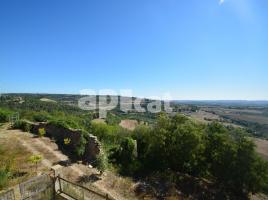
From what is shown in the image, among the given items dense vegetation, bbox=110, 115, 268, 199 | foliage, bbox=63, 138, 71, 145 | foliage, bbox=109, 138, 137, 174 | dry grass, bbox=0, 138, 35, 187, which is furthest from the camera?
dense vegetation, bbox=110, 115, 268, 199

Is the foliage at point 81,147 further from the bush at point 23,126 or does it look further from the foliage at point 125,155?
the bush at point 23,126

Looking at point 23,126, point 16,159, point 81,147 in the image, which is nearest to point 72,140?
point 81,147

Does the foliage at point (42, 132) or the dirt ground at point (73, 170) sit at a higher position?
the foliage at point (42, 132)

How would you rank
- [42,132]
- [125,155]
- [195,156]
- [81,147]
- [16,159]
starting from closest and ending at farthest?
[16,159] → [81,147] → [125,155] → [195,156] → [42,132]

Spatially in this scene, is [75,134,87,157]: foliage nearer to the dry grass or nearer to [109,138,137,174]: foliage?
[109,138,137,174]: foliage

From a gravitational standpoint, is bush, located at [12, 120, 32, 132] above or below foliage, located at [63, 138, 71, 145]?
above

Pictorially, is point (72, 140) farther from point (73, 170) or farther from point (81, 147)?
point (73, 170)

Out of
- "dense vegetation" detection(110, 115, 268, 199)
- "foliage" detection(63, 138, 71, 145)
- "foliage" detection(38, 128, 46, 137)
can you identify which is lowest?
"dense vegetation" detection(110, 115, 268, 199)

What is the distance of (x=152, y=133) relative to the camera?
14859 mm

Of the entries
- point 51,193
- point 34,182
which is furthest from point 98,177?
point 34,182

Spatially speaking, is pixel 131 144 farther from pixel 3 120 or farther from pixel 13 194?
pixel 3 120

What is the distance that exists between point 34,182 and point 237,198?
14.3m

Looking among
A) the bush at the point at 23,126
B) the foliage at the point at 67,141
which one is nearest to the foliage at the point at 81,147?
the foliage at the point at 67,141

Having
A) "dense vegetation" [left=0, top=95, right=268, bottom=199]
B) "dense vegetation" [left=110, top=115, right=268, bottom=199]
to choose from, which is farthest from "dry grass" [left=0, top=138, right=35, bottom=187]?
"dense vegetation" [left=110, top=115, right=268, bottom=199]
